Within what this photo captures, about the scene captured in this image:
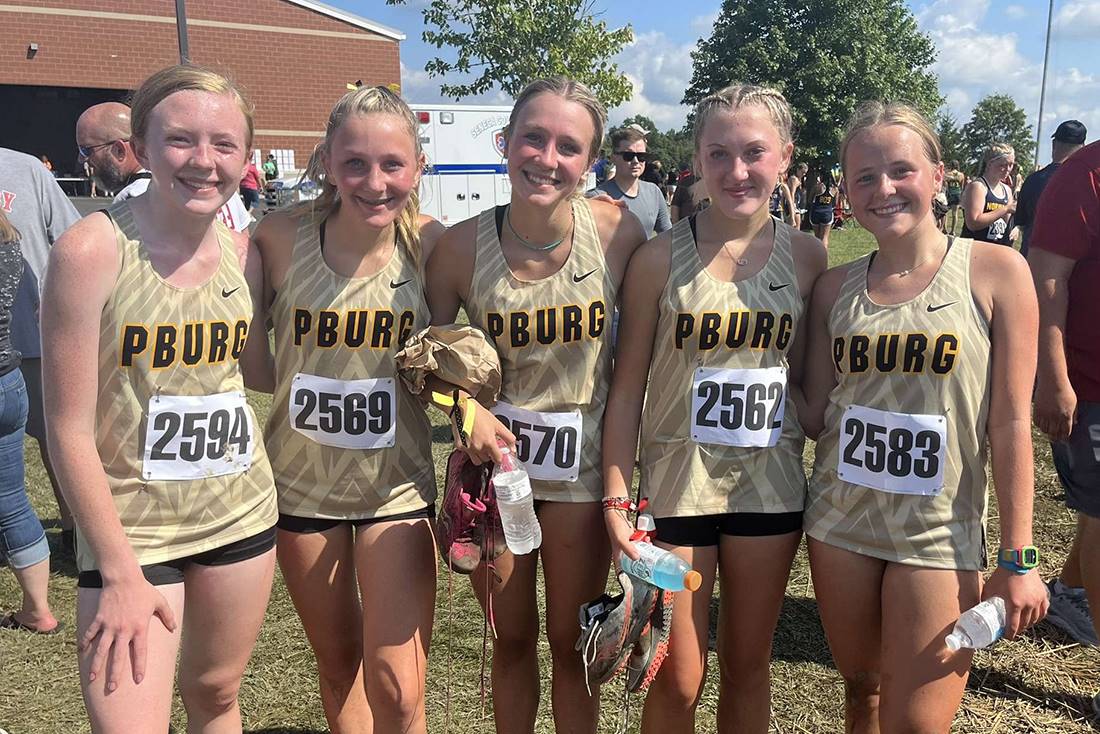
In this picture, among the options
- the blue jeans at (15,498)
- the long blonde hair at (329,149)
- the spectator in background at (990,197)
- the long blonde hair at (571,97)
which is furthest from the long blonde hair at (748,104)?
the spectator in background at (990,197)

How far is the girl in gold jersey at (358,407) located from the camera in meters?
2.33

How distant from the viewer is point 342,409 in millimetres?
2350

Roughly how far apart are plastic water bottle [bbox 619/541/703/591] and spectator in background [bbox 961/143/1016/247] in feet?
27.1

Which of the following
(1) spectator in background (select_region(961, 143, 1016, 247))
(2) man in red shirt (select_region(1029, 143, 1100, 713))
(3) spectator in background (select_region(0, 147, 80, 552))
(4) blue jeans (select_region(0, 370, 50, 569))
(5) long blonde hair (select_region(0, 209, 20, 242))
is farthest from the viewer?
(1) spectator in background (select_region(961, 143, 1016, 247))

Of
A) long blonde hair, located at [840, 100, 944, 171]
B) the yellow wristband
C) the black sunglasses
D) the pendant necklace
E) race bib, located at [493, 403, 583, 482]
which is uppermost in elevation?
the black sunglasses

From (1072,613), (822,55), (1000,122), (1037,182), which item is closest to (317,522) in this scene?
(1072,613)

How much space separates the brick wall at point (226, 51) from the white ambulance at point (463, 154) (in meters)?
17.1

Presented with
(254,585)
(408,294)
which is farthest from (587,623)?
(408,294)

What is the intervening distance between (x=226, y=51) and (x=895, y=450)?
33.4 meters

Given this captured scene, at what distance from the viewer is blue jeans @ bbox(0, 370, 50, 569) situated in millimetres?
3566

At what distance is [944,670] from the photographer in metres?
2.12

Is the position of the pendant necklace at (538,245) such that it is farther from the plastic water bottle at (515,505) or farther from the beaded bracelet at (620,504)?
the beaded bracelet at (620,504)

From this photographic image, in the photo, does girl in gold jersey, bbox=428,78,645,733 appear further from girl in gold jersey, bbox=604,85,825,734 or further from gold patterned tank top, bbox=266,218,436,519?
gold patterned tank top, bbox=266,218,436,519

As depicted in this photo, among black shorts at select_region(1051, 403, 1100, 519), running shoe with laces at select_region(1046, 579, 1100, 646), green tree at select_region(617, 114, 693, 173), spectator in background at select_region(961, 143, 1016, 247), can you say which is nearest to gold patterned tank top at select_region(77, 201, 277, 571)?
black shorts at select_region(1051, 403, 1100, 519)
